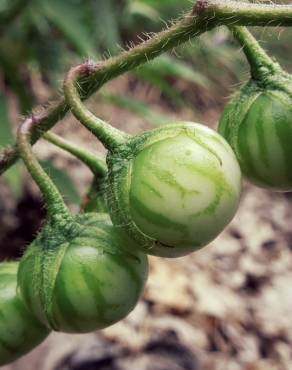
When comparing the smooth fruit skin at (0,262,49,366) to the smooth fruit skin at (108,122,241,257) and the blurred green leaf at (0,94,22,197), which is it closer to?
the smooth fruit skin at (108,122,241,257)

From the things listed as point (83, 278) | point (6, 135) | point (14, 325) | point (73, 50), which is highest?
point (83, 278)

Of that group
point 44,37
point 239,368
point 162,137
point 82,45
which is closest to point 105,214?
point 162,137

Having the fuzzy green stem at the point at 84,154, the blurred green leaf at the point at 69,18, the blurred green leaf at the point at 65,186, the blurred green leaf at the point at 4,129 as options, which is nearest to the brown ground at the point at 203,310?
the blurred green leaf at the point at 65,186

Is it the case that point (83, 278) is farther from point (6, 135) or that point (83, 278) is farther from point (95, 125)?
point (6, 135)

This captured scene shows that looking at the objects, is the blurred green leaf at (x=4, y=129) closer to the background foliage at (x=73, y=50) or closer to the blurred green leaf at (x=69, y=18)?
the background foliage at (x=73, y=50)

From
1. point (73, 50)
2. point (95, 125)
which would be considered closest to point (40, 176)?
point (95, 125)

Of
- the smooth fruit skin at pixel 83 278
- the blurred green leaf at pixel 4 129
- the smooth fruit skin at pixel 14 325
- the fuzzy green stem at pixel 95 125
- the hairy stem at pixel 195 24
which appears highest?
the hairy stem at pixel 195 24
